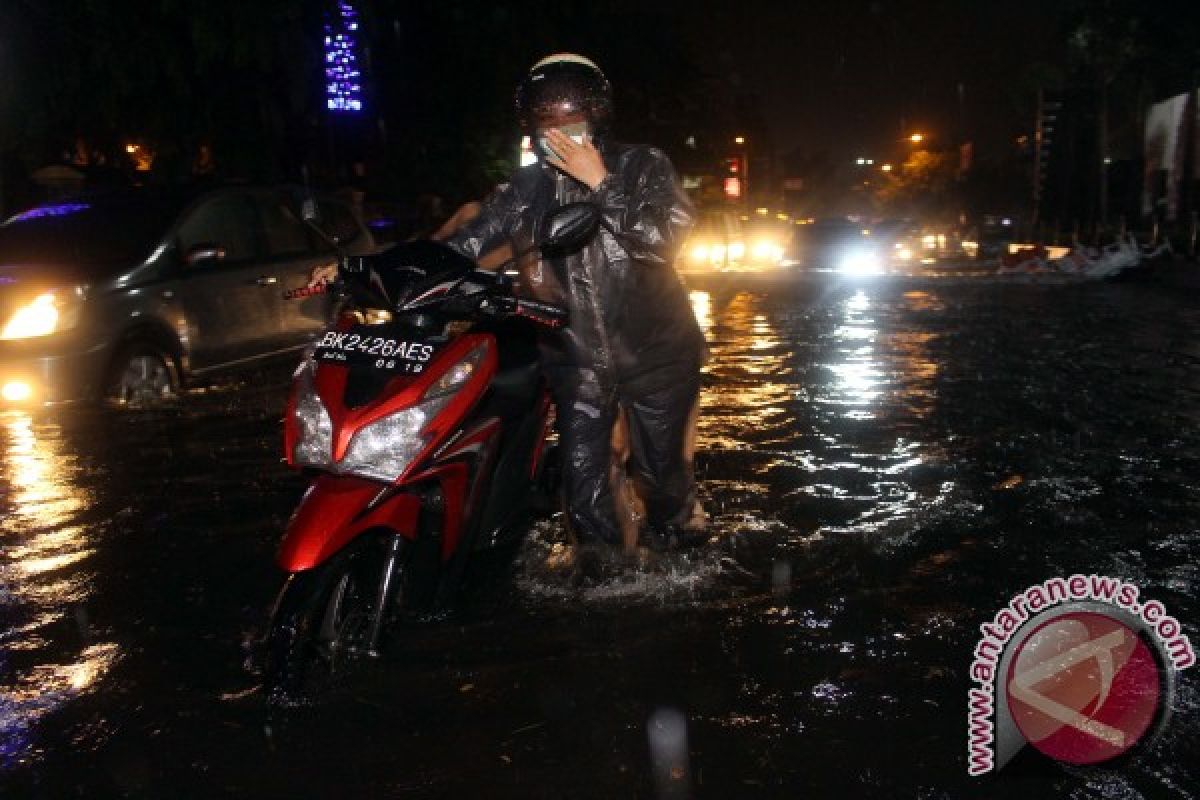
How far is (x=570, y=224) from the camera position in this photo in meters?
3.79

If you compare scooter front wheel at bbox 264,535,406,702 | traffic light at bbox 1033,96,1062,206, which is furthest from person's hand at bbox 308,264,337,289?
traffic light at bbox 1033,96,1062,206

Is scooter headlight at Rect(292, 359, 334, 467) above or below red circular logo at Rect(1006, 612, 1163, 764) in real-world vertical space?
above

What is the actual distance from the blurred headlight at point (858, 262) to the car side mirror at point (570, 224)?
2470cm

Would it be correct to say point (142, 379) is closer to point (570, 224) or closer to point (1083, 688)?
point (570, 224)

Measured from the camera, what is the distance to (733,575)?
15.8ft

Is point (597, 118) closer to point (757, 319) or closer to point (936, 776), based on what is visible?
point (936, 776)

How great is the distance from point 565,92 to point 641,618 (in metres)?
1.88

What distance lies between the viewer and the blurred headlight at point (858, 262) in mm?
27781

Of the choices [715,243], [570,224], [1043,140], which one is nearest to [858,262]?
[715,243]

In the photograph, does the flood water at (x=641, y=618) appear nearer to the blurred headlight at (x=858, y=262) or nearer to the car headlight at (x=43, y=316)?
the car headlight at (x=43, y=316)

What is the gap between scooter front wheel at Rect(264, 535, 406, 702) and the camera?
3.53 metres

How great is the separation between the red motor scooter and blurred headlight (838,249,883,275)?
80.3 ft

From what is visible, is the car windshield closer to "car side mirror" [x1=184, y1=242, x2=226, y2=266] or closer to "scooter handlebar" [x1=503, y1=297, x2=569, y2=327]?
"car side mirror" [x1=184, y1=242, x2=226, y2=266]

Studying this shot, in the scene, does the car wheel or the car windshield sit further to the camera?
the car windshield
